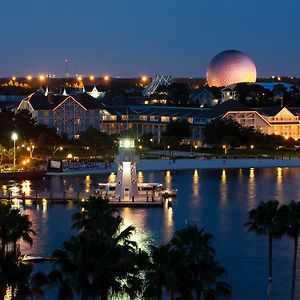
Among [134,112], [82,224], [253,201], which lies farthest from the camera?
[134,112]

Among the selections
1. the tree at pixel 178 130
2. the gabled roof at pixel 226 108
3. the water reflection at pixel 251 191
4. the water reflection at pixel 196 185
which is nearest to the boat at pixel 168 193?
the water reflection at pixel 196 185

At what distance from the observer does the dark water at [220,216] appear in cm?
2870

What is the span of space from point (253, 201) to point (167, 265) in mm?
24802

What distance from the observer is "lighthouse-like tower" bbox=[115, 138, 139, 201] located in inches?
1716

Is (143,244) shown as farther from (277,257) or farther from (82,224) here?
(82,224)

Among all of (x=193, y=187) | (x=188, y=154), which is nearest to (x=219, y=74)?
(x=188, y=154)

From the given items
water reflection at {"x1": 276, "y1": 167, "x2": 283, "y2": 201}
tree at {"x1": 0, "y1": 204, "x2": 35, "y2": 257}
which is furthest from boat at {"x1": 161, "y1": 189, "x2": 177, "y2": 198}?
tree at {"x1": 0, "y1": 204, "x2": 35, "y2": 257}

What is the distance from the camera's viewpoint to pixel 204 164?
6438cm

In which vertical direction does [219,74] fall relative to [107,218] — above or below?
above

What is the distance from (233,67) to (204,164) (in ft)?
194

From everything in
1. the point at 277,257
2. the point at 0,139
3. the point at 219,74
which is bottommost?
the point at 277,257

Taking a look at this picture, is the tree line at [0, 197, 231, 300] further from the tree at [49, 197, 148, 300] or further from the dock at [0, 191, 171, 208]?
the dock at [0, 191, 171, 208]

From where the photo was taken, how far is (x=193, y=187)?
50.4 meters

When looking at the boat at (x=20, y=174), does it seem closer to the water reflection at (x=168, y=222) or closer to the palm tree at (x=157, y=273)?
the water reflection at (x=168, y=222)
